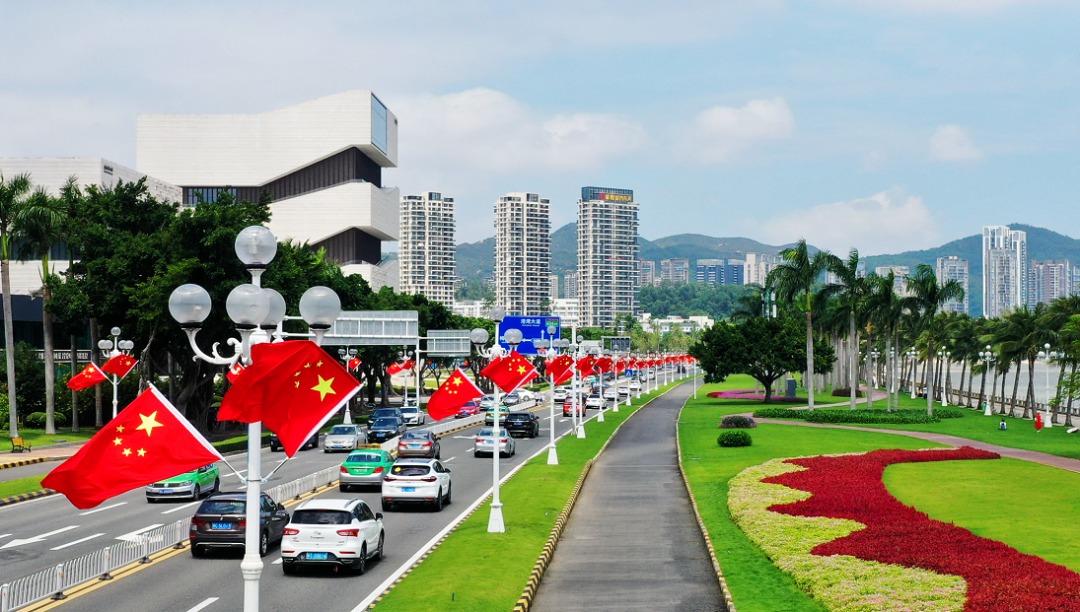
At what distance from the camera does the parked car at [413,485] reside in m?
33.6

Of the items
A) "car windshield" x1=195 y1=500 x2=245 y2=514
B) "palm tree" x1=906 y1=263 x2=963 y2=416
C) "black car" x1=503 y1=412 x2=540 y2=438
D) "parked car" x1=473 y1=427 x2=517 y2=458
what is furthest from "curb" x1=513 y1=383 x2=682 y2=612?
"palm tree" x1=906 y1=263 x2=963 y2=416

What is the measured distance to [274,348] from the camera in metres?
12.5

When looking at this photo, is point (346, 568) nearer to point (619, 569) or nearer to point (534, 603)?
point (534, 603)

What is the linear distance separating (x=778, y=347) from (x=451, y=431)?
41921 mm

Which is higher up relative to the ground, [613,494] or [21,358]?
[21,358]

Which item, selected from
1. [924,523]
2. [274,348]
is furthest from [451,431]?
[274,348]

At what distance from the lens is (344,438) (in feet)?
187

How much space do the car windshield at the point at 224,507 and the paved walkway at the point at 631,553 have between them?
8086 mm

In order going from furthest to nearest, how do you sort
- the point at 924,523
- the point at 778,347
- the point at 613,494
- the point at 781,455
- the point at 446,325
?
the point at 446,325 → the point at 778,347 → the point at 781,455 → the point at 613,494 → the point at 924,523

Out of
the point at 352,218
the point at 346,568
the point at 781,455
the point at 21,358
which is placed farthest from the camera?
the point at 352,218

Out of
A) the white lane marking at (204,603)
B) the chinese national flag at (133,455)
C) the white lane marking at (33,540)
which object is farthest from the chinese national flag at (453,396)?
the chinese national flag at (133,455)

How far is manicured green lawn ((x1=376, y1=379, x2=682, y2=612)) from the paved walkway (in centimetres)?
74

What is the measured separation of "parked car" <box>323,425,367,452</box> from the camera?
186 feet

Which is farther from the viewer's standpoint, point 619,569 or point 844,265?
point 844,265
